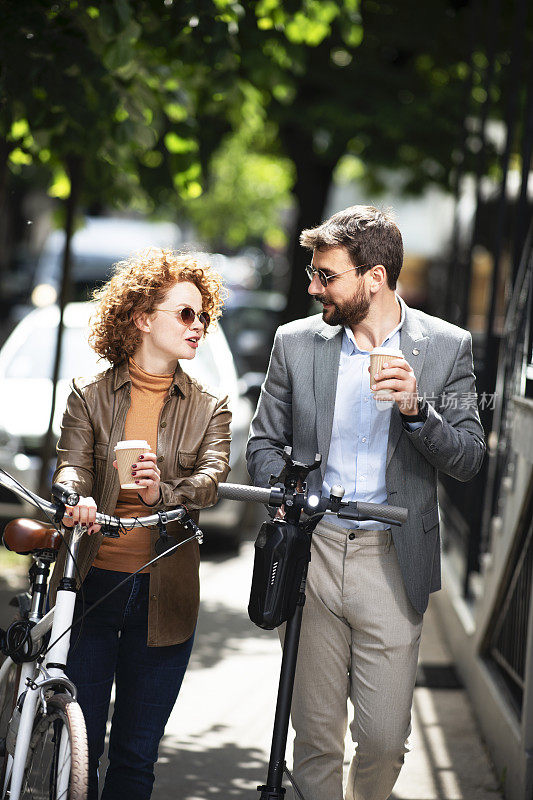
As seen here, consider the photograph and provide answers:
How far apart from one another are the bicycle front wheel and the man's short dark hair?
1568 mm

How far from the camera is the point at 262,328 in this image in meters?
18.2

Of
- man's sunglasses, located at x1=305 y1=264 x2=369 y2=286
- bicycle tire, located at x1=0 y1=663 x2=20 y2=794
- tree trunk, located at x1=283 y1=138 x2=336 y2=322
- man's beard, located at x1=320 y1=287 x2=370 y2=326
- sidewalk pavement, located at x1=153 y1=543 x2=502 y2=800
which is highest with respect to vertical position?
tree trunk, located at x1=283 y1=138 x2=336 y2=322

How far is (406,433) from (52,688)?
1.29 metres

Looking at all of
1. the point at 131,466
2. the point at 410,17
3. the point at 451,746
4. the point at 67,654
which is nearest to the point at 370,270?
the point at 131,466

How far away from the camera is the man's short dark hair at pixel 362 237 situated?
3725 mm

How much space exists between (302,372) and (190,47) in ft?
10.9

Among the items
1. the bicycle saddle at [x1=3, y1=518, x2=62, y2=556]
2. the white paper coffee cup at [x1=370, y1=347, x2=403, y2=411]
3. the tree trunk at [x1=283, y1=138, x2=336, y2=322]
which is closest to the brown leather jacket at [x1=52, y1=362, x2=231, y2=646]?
the bicycle saddle at [x1=3, y1=518, x2=62, y2=556]

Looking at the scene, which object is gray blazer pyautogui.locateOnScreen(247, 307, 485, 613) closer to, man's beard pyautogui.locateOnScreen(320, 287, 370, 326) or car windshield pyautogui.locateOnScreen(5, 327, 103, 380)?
man's beard pyautogui.locateOnScreen(320, 287, 370, 326)

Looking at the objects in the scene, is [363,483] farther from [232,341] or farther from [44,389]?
[232,341]

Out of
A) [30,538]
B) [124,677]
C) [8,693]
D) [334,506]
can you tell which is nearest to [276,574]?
[334,506]

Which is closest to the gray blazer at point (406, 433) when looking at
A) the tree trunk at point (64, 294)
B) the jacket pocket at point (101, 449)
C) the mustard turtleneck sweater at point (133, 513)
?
the mustard turtleneck sweater at point (133, 513)

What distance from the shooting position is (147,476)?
134 inches

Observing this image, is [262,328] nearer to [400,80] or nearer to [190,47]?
[400,80]

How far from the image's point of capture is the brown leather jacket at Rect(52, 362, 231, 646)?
3688 millimetres
